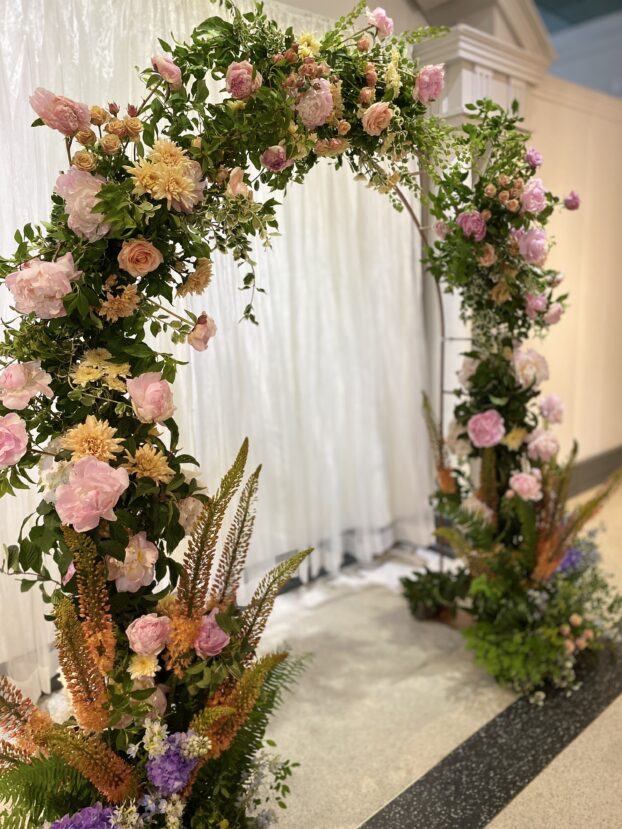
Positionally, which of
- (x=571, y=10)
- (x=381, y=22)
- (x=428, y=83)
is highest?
(x=571, y=10)

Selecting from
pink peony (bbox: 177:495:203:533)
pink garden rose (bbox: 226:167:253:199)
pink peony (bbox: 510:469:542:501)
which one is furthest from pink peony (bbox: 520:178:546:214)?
pink peony (bbox: 177:495:203:533)

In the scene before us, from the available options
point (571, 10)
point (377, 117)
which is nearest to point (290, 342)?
point (377, 117)

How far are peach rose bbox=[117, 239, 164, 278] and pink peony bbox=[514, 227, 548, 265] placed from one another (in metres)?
1.33

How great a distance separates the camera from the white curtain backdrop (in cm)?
209

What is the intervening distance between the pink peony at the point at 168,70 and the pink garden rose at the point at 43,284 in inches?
18.0

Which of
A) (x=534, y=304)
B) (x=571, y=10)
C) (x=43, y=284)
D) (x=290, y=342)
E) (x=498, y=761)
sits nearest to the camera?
(x=43, y=284)

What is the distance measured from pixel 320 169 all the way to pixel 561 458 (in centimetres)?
247

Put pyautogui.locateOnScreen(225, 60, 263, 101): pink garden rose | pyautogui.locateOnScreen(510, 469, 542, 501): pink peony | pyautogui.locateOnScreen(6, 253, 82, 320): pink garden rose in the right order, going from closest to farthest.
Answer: pyautogui.locateOnScreen(6, 253, 82, 320): pink garden rose
pyautogui.locateOnScreen(225, 60, 263, 101): pink garden rose
pyautogui.locateOnScreen(510, 469, 542, 501): pink peony

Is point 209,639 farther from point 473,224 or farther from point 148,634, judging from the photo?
point 473,224

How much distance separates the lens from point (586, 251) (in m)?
4.26

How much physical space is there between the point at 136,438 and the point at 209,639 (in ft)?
1.69

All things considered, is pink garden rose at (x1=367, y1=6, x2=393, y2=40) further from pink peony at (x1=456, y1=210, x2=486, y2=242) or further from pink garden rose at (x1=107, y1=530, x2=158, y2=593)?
pink garden rose at (x1=107, y1=530, x2=158, y2=593)

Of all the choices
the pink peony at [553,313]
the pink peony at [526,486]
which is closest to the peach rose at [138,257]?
the pink peony at [553,313]

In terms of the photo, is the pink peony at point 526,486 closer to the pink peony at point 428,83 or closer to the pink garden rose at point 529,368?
the pink garden rose at point 529,368
